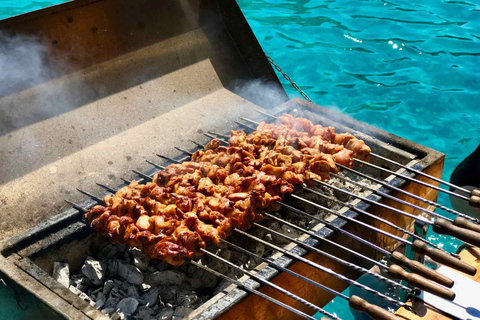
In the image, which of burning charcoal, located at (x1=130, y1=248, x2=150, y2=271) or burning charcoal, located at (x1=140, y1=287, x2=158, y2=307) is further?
burning charcoal, located at (x1=130, y1=248, x2=150, y2=271)

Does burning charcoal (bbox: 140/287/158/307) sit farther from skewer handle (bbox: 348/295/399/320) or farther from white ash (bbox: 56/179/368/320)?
skewer handle (bbox: 348/295/399/320)

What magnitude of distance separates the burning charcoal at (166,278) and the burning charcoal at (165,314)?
0.70ft

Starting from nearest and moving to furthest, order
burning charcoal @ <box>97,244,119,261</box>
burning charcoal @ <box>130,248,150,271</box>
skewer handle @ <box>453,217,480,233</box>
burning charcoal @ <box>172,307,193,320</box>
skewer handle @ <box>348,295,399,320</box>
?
skewer handle @ <box>348,295,399,320</box> → skewer handle @ <box>453,217,480,233</box> → burning charcoal @ <box>172,307,193,320</box> → burning charcoal @ <box>130,248,150,271</box> → burning charcoal @ <box>97,244,119,261</box>

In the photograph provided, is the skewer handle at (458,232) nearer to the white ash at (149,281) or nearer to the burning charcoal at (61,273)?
the white ash at (149,281)

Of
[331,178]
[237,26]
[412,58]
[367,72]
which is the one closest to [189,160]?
[331,178]

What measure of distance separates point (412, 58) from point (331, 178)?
600cm

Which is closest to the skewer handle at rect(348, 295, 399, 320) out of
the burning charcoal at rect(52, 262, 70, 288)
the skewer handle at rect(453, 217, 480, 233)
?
the skewer handle at rect(453, 217, 480, 233)

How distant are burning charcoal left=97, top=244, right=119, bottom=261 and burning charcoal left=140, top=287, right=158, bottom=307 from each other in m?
0.46


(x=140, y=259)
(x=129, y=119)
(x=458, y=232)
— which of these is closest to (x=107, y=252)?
(x=140, y=259)

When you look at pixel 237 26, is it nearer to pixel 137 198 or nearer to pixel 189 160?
pixel 189 160

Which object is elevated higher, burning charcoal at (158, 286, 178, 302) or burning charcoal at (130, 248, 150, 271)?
burning charcoal at (130, 248, 150, 271)

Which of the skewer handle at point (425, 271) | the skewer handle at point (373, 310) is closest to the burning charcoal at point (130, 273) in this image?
the skewer handle at point (373, 310)

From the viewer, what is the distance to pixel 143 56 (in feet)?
16.9

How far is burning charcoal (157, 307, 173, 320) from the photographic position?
3247 millimetres
